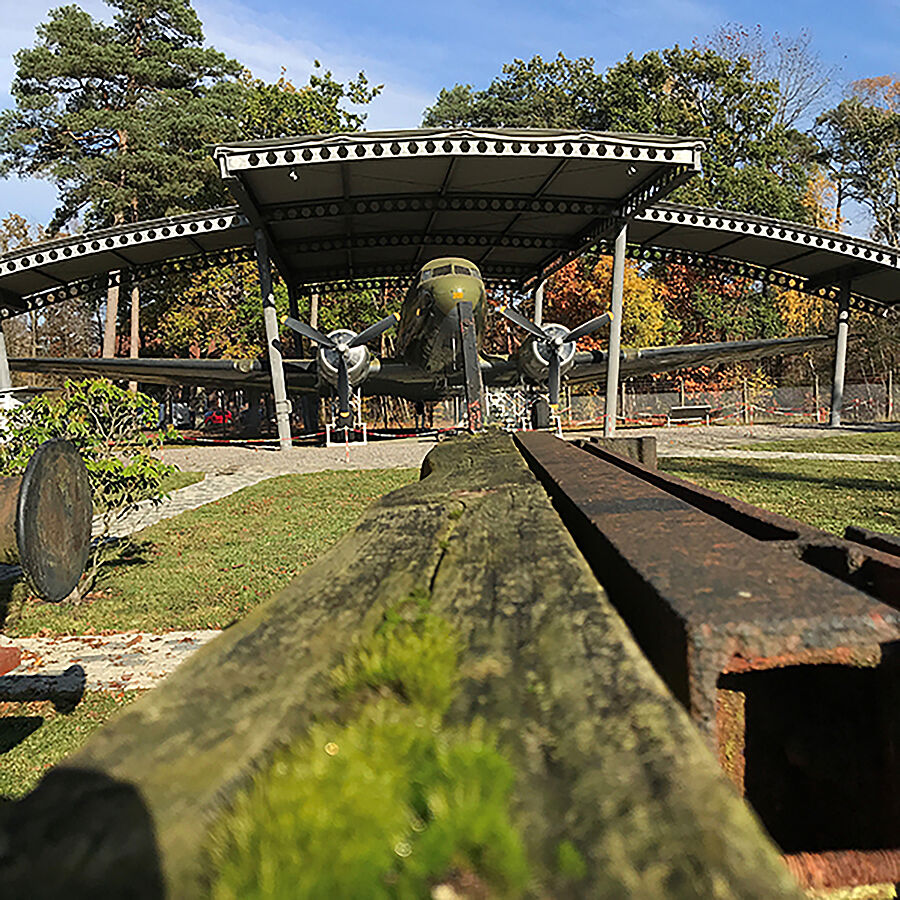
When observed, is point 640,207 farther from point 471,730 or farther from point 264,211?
point 471,730

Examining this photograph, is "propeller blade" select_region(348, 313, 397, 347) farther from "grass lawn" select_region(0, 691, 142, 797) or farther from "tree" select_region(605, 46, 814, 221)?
"tree" select_region(605, 46, 814, 221)

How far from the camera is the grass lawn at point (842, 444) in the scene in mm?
15367

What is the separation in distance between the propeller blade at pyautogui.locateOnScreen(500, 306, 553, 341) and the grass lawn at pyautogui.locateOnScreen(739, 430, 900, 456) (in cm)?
690

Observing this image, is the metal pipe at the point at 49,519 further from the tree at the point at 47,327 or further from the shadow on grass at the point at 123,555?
the tree at the point at 47,327

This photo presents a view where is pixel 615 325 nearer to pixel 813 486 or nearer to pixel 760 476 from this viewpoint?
pixel 760 476

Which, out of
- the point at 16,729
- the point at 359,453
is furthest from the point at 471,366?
the point at 16,729

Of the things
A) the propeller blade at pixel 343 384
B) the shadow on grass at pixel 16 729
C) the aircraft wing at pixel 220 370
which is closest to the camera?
the shadow on grass at pixel 16 729

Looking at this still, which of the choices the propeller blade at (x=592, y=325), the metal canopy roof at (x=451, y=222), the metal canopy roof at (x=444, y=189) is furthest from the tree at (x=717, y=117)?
the propeller blade at (x=592, y=325)

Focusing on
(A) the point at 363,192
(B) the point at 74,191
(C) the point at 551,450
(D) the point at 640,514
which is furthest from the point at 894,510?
(B) the point at 74,191

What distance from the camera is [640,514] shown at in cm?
168

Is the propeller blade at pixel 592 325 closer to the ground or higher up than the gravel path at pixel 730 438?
higher up

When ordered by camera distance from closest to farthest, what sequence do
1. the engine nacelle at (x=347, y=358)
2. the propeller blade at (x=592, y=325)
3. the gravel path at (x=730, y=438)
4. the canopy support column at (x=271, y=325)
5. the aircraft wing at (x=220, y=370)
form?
the gravel path at (x=730, y=438) < the propeller blade at (x=592, y=325) < the canopy support column at (x=271, y=325) < the engine nacelle at (x=347, y=358) < the aircraft wing at (x=220, y=370)

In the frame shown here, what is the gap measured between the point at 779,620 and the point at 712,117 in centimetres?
4450

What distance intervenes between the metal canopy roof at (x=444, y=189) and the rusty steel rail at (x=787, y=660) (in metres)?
16.1
